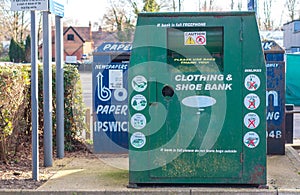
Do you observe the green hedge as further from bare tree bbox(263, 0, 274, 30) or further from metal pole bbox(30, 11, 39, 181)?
bare tree bbox(263, 0, 274, 30)

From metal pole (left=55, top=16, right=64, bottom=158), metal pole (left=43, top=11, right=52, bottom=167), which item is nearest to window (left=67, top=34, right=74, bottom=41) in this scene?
metal pole (left=55, top=16, right=64, bottom=158)

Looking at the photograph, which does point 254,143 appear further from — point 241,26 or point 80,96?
point 80,96

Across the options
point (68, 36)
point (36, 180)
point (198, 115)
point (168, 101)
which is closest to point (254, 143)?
point (198, 115)

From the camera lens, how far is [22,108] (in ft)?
24.7

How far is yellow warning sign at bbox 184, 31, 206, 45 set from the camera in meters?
5.91

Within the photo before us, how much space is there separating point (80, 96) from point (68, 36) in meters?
69.4

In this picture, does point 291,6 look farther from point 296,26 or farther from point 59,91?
point 59,91

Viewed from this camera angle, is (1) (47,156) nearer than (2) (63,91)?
Yes

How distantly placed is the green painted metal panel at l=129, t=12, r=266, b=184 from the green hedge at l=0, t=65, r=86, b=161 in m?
2.00

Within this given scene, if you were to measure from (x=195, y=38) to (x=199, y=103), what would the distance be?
746 millimetres

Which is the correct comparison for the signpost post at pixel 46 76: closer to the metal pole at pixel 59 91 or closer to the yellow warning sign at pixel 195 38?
the metal pole at pixel 59 91

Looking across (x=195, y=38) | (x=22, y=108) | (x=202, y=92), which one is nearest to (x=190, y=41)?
(x=195, y=38)

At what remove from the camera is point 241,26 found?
5883 mm

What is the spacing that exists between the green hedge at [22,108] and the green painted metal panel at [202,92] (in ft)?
6.55
